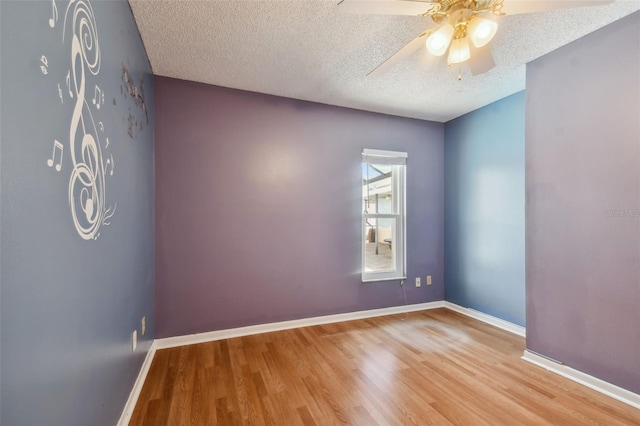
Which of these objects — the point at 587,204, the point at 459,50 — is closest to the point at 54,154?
the point at 459,50

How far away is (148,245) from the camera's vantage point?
2275 mm

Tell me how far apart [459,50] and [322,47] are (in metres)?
1.03

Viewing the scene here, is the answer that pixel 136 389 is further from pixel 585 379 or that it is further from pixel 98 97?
pixel 585 379

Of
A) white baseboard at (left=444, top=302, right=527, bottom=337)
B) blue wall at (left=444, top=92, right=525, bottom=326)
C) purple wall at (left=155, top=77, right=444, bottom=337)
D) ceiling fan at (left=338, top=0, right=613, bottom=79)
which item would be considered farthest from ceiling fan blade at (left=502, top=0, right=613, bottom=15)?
white baseboard at (left=444, top=302, right=527, bottom=337)

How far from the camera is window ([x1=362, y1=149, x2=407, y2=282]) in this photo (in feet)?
11.2

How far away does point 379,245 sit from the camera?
3.58m

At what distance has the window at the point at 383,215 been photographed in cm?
342

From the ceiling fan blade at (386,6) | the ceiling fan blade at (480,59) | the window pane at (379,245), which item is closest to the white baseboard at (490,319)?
the window pane at (379,245)

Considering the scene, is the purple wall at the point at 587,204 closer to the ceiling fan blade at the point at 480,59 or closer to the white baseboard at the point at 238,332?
the ceiling fan blade at the point at 480,59

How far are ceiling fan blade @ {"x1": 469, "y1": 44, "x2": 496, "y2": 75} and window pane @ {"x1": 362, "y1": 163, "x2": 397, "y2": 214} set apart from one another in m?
1.72

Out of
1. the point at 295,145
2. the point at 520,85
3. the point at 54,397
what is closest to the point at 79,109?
the point at 54,397

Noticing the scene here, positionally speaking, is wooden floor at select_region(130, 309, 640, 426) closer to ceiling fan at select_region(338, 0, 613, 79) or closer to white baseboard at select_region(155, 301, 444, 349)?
white baseboard at select_region(155, 301, 444, 349)

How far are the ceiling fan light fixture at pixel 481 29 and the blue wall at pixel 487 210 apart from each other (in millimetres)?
1885

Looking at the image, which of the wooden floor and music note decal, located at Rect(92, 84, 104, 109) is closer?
music note decal, located at Rect(92, 84, 104, 109)
